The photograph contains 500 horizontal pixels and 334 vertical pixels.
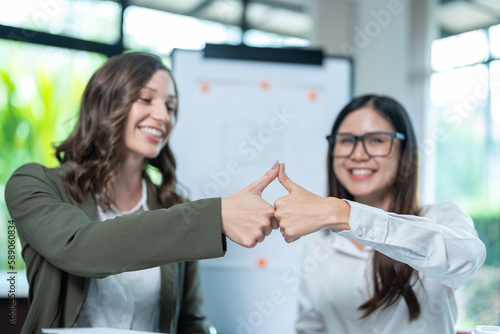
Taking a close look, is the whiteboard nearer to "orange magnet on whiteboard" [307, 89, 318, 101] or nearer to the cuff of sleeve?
"orange magnet on whiteboard" [307, 89, 318, 101]

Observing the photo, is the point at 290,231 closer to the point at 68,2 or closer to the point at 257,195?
the point at 257,195

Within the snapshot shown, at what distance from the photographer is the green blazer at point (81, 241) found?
41.6 inches

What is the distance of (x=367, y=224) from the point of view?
1.10 meters

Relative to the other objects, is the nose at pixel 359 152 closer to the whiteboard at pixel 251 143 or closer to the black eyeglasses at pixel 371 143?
the black eyeglasses at pixel 371 143

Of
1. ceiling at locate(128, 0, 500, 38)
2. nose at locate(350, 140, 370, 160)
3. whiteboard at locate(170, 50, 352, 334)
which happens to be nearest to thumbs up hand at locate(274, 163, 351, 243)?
nose at locate(350, 140, 370, 160)

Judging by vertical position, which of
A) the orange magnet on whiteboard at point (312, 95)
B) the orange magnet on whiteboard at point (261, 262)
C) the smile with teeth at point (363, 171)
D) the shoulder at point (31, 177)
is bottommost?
the orange magnet on whiteboard at point (261, 262)

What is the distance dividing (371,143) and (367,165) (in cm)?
8

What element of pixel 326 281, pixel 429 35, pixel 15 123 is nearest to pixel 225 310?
pixel 326 281

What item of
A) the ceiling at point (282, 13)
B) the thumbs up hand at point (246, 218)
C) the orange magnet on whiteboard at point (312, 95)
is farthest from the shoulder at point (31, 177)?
the ceiling at point (282, 13)

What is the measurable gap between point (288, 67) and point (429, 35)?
2.55m

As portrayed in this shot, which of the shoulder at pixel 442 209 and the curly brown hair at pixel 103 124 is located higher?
the curly brown hair at pixel 103 124

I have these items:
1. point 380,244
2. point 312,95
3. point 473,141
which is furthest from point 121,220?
point 473,141

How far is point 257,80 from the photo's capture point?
2.45 metres

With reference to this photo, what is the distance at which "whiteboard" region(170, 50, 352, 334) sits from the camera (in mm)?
2309
